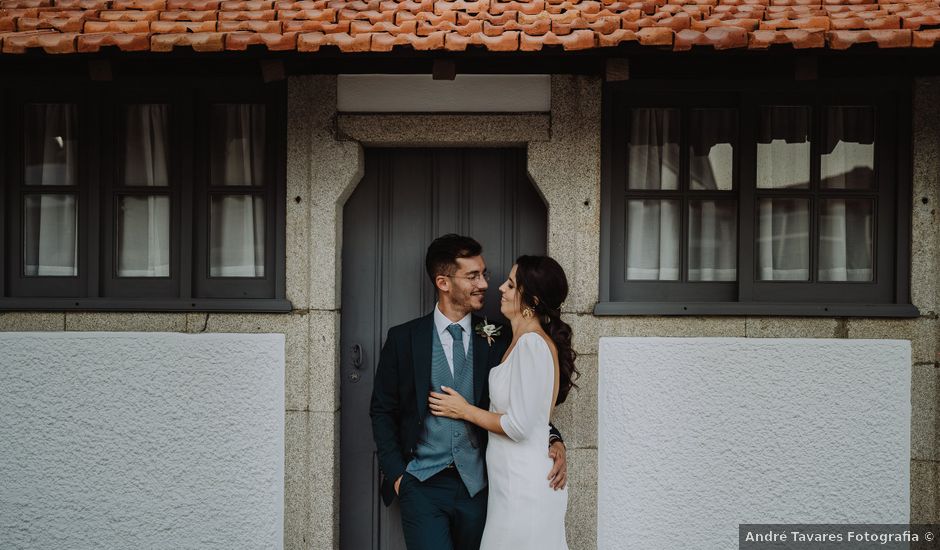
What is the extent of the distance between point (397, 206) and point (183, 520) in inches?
87.7

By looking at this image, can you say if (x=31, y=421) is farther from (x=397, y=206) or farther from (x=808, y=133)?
(x=808, y=133)

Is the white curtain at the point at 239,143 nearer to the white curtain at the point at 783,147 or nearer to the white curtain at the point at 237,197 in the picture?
the white curtain at the point at 237,197

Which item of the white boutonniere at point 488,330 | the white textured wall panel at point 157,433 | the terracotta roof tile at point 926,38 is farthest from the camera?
the white textured wall panel at point 157,433

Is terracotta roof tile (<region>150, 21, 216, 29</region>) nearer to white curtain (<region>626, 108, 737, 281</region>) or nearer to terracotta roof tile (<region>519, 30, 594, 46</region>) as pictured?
terracotta roof tile (<region>519, 30, 594, 46</region>)

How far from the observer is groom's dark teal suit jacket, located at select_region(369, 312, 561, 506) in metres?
3.53

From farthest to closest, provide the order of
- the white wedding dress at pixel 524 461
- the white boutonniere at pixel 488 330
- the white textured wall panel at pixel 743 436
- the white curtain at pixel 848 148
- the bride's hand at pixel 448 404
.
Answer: the white curtain at pixel 848 148
the white textured wall panel at pixel 743 436
the white boutonniere at pixel 488 330
the bride's hand at pixel 448 404
the white wedding dress at pixel 524 461

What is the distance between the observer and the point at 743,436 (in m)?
3.95

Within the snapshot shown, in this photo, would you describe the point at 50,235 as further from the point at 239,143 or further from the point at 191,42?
the point at 191,42

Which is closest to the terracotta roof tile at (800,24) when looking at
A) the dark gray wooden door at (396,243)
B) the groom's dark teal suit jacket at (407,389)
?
the dark gray wooden door at (396,243)

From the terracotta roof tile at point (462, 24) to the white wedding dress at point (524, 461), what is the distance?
1511mm

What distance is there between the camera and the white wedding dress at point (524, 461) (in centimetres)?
315

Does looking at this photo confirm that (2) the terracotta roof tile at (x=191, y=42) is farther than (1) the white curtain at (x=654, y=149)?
No

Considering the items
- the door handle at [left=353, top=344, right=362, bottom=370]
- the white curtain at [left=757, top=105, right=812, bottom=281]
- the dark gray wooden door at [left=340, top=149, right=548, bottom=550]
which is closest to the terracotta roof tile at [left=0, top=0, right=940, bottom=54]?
the white curtain at [left=757, top=105, right=812, bottom=281]

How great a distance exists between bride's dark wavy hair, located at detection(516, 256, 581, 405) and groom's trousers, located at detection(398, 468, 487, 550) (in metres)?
0.82
